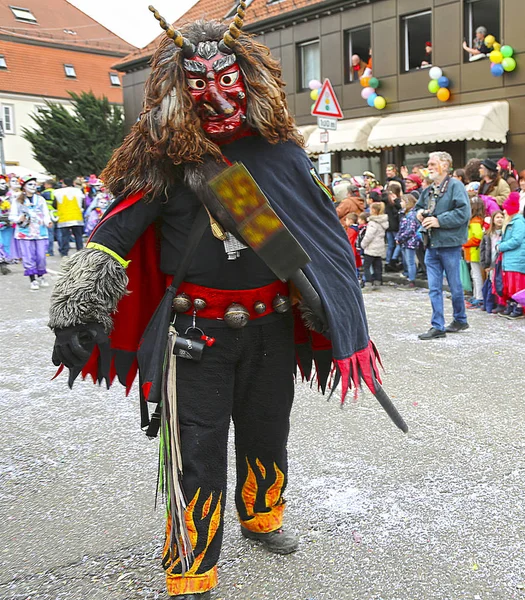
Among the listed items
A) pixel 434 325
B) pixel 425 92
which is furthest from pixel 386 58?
pixel 434 325

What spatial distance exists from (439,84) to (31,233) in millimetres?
11127

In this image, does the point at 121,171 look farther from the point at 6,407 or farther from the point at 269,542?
the point at 6,407

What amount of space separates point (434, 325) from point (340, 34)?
1500cm

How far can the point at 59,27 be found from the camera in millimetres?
44062

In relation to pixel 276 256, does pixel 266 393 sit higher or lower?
lower

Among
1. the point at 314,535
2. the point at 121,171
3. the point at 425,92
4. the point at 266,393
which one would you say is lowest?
the point at 314,535

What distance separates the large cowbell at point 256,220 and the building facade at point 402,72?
48.7ft

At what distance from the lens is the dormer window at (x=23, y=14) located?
137 ft

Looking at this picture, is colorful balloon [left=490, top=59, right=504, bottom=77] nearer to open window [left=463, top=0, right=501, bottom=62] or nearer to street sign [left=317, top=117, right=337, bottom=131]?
open window [left=463, top=0, right=501, bottom=62]

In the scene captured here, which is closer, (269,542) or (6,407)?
(269,542)

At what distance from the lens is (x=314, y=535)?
3.02m

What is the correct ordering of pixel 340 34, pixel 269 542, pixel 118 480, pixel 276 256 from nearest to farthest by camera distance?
pixel 276 256
pixel 269 542
pixel 118 480
pixel 340 34

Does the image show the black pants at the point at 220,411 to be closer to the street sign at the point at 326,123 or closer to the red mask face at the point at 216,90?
the red mask face at the point at 216,90

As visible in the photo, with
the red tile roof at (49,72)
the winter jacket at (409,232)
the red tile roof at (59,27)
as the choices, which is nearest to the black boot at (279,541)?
the winter jacket at (409,232)
